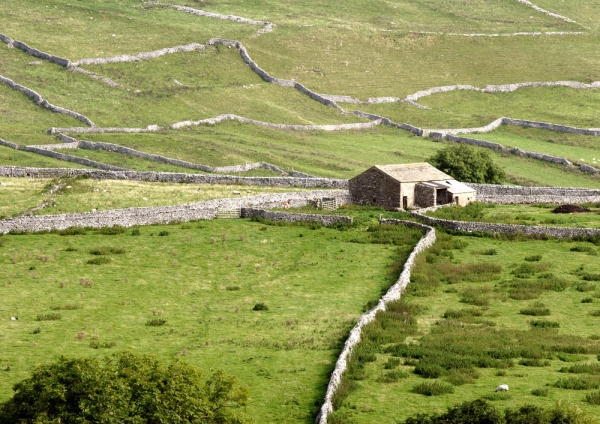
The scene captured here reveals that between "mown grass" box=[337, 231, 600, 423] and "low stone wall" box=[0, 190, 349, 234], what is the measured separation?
59.3ft

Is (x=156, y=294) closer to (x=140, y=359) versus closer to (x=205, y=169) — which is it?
(x=140, y=359)

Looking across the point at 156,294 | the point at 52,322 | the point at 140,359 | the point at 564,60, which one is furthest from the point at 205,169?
the point at 564,60

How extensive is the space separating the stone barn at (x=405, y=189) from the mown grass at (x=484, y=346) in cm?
1613

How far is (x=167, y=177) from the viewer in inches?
3501

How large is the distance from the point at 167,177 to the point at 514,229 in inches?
1143

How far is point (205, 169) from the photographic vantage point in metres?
103

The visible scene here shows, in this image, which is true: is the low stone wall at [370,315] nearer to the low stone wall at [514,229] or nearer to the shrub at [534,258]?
the low stone wall at [514,229]

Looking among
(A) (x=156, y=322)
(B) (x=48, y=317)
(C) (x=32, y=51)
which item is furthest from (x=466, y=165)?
(C) (x=32, y=51)

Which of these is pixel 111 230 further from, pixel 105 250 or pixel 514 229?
pixel 514 229

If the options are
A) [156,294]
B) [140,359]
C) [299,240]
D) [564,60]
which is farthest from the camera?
[564,60]


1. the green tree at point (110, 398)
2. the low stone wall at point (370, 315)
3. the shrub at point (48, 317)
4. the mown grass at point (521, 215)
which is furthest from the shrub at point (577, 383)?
the mown grass at point (521, 215)

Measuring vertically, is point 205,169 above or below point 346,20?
below

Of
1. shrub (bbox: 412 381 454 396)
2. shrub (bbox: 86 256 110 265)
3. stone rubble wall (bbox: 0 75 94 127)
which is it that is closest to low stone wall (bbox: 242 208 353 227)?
shrub (bbox: 86 256 110 265)

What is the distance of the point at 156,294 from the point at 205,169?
148 feet
